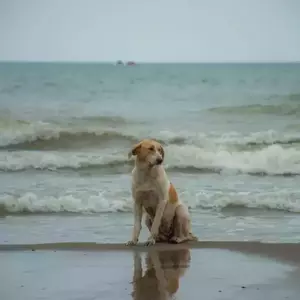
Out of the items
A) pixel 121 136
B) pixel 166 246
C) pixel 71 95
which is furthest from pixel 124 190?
pixel 166 246

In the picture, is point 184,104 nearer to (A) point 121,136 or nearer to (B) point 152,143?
(A) point 121,136

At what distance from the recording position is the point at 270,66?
662 centimetres

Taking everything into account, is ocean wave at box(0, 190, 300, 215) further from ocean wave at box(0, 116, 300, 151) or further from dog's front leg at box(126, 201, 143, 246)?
dog's front leg at box(126, 201, 143, 246)

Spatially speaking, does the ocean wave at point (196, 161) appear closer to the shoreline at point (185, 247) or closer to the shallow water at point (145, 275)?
the shoreline at point (185, 247)

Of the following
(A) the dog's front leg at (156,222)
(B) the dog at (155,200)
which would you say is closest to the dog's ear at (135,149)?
(B) the dog at (155,200)

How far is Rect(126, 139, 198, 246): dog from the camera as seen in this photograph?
4578 millimetres

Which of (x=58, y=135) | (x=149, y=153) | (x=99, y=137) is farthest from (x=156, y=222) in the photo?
(x=58, y=135)

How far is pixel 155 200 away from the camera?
15.4 feet

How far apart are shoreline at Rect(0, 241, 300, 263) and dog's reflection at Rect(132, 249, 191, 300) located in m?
0.15

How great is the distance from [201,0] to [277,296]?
3.37 metres

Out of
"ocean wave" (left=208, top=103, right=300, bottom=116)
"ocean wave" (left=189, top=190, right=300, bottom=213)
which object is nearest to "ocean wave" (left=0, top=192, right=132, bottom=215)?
"ocean wave" (left=189, top=190, right=300, bottom=213)

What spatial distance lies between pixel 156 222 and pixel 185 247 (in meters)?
0.24

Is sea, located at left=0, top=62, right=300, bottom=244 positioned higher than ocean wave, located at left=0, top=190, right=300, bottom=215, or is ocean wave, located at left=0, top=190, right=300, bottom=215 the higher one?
sea, located at left=0, top=62, right=300, bottom=244

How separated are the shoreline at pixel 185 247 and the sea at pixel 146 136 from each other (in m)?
1.14
